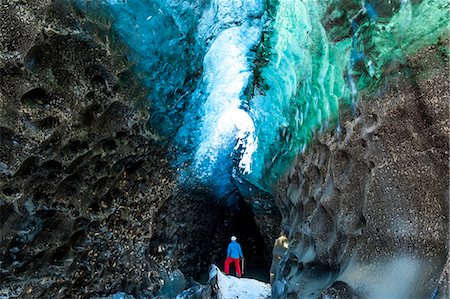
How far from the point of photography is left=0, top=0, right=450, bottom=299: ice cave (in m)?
3.40

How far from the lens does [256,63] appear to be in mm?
7027

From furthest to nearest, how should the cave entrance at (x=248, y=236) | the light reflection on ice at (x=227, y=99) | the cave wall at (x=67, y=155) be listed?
1. the cave entrance at (x=248, y=236)
2. the light reflection on ice at (x=227, y=99)
3. the cave wall at (x=67, y=155)

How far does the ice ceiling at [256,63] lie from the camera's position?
12.6ft

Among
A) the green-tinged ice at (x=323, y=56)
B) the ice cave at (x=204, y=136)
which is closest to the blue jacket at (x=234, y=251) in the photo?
the ice cave at (x=204, y=136)

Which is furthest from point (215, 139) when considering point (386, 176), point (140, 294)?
point (386, 176)

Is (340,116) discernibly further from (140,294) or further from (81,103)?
(140,294)

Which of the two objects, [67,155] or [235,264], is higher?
[67,155]

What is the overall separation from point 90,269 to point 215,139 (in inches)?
143

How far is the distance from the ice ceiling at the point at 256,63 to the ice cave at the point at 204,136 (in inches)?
0.9

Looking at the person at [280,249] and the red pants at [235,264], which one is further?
the red pants at [235,264]

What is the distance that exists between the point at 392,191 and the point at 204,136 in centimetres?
427

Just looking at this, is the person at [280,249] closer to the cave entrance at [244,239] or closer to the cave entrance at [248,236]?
the cave entrance at [244,239]

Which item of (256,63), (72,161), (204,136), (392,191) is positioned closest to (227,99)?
(204,136)

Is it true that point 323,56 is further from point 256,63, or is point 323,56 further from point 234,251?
point 234,251
